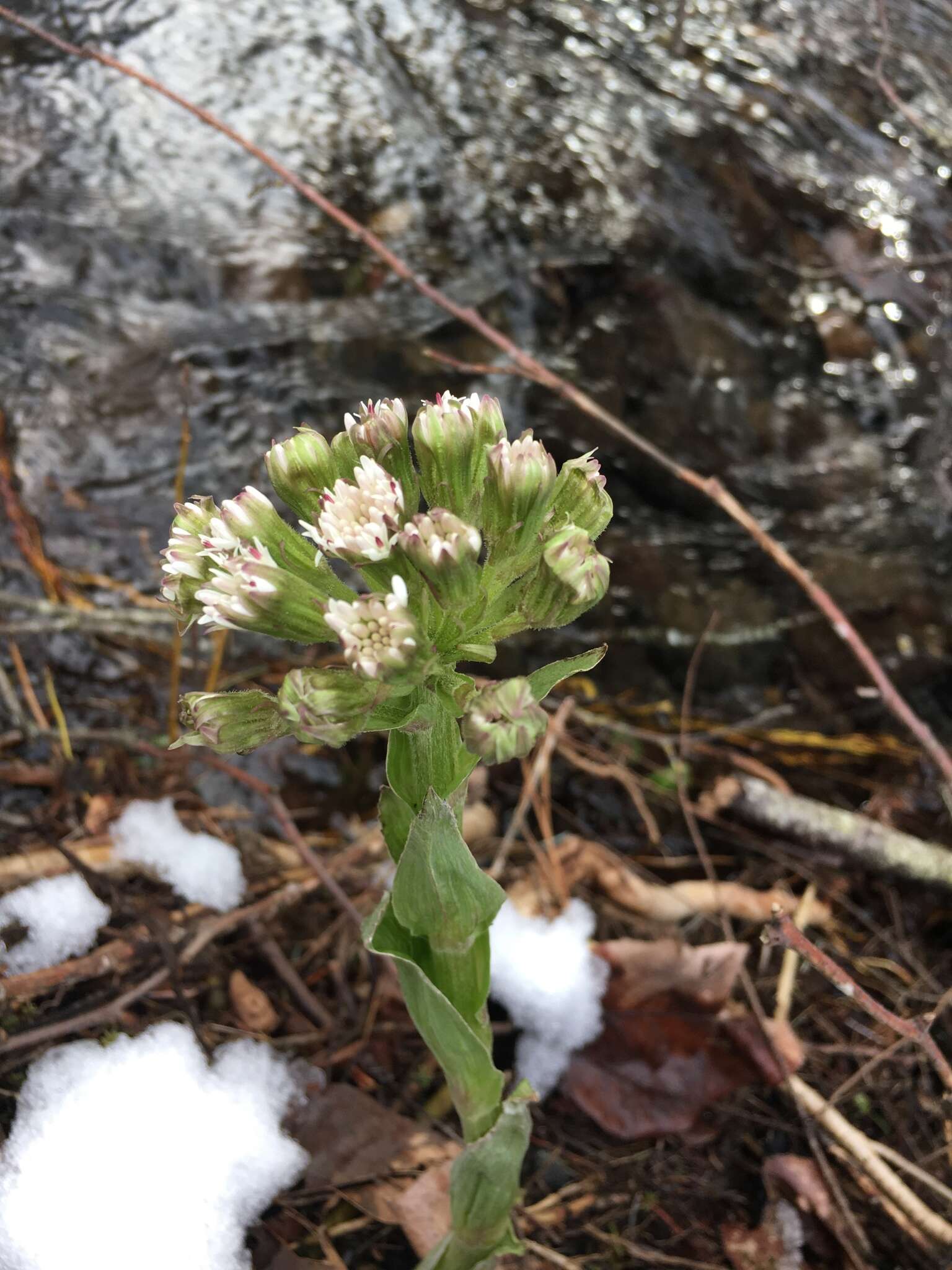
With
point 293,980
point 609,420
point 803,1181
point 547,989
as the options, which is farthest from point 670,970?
point 609,420

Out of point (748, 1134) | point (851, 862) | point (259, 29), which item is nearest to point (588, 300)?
point (259, 29)

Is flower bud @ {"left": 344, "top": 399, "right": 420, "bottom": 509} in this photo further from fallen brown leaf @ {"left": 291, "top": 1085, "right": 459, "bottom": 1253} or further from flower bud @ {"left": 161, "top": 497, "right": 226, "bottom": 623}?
fallen brown leaf @ {"left": 291, "top": 1085, "right": 459, "bottom": 1253}

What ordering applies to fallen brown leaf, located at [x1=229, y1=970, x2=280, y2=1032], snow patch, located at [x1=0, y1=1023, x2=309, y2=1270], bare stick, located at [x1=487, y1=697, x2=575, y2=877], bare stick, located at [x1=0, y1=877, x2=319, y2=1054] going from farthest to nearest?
bare stick, located at [x1=487, y1=697, x2=575, y2=877] < fallen brown leaf, located at [x1=229, y1=970, x2=280, y2=1032] < bare stick, located at [x1=0, y1=877, x2=319, y2=1054] < snow patch, located at [x1=0, y1=1023, x2=309, y2=1270]

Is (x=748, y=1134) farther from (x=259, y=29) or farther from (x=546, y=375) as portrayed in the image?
(x=259, y=29)

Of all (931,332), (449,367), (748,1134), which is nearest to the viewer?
(748,1134)

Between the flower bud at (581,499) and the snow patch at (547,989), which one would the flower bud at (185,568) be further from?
the snow patch at (547,989)

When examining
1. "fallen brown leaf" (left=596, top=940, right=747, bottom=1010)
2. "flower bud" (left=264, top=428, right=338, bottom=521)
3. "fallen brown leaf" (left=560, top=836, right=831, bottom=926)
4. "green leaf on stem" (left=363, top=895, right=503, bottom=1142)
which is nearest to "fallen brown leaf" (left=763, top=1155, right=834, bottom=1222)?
"fallen brown leaf" (left=596, top=940, right=747, bottom=1010)

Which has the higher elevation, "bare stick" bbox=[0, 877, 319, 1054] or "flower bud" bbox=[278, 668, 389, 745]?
"flower bud" bbox=[278, 668, 389, 745]

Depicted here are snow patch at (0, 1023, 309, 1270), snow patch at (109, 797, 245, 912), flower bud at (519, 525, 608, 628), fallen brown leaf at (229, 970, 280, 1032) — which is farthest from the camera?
snow patch at (109, 797, 245, 912)

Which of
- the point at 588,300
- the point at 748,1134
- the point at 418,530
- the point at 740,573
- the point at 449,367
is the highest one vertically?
the point at 418,530
